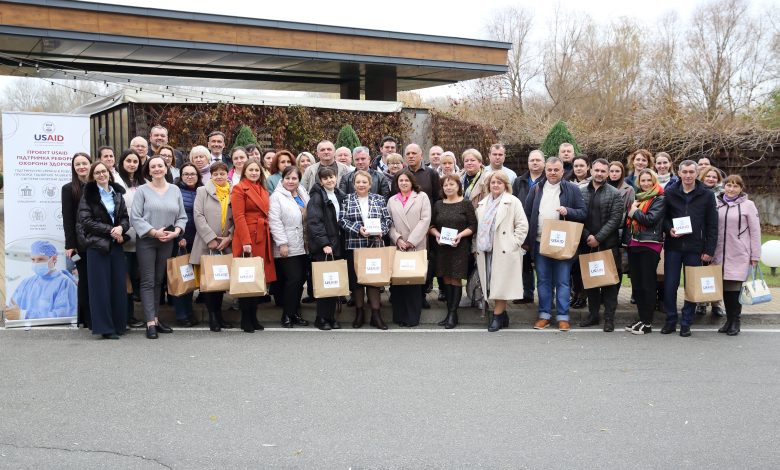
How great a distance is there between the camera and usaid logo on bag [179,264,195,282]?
889 centimetres

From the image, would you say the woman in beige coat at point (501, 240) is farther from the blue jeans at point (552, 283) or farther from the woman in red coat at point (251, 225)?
the woman in red coat at point (251, 225)

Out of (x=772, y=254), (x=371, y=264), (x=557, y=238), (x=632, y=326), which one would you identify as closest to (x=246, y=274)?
(x=371, y=264)

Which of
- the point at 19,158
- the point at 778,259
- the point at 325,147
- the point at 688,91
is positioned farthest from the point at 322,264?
the point at 688,91

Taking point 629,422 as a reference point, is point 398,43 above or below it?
above

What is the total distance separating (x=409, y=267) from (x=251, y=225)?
1.94 metres

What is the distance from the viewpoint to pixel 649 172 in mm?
9203

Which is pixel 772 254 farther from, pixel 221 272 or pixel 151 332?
pixel 151 332

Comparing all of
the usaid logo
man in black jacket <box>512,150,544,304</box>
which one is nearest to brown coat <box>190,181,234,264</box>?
the usaid logo

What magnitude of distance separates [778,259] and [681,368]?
7.10 metres

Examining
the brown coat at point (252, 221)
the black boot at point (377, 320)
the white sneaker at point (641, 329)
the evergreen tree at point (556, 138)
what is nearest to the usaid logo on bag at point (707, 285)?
the white sneaker at point (641, 329)

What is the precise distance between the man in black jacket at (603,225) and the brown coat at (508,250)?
88cm

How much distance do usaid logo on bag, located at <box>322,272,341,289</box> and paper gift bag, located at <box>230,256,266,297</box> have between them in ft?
2.38

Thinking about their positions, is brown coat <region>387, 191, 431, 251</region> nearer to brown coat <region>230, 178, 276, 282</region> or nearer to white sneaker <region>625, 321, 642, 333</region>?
brown coat <region>230, 178, 276, 282</region>

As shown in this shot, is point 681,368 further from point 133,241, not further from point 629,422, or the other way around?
point 133,241
